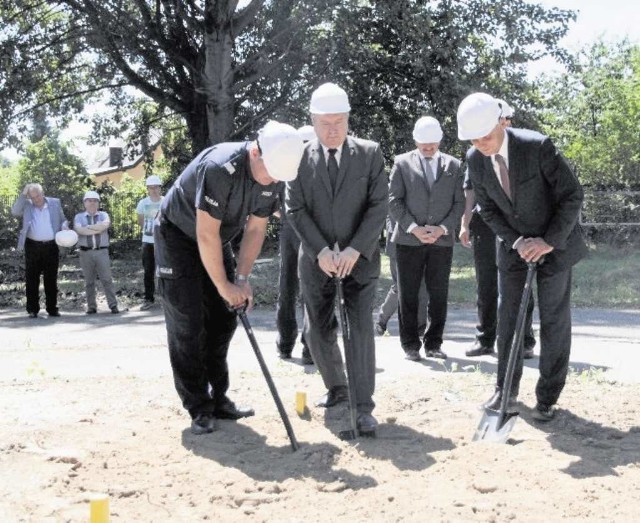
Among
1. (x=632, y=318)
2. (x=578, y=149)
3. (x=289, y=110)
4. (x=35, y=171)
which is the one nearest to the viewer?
(x=632, y=318)

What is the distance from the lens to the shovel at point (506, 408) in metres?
5.52

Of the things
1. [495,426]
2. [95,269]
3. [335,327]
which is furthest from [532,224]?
[95,269]

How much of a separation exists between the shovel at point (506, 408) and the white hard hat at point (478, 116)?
96cm

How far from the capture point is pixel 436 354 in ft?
27.8

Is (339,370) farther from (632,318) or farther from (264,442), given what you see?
(632,318)

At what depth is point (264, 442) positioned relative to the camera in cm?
561

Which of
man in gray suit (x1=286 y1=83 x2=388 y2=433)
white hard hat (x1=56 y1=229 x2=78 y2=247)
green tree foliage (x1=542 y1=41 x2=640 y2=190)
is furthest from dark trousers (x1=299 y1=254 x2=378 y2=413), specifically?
green tree foliage (x1=542 y1=41 x2=640 y2=190)

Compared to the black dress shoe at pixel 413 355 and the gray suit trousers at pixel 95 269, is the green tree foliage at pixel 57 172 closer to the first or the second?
the gray suit trousers at pixel 95 269

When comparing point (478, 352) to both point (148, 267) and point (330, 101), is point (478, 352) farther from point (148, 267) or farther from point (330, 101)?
point (148, 267)

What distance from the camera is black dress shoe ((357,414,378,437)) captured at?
5.64m

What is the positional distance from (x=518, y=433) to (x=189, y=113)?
15.1 m

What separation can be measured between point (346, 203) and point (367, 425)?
4.74 ft

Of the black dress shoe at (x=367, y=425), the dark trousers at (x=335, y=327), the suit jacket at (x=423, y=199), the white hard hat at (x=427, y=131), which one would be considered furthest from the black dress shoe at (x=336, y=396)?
the white hard hat at (x=427, y=131)

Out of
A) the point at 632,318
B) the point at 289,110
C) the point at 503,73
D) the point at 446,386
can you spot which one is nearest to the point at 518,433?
the point at 446,386
